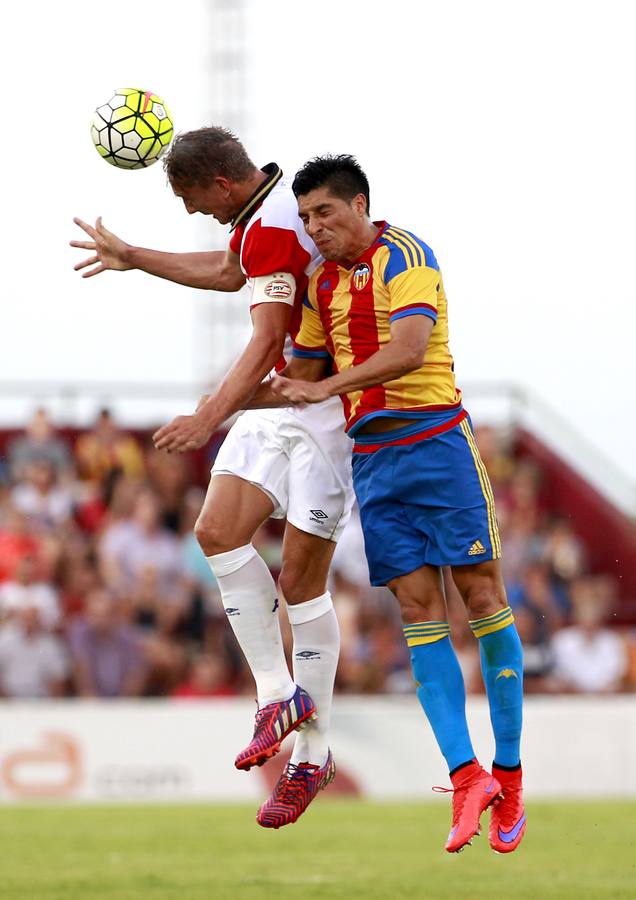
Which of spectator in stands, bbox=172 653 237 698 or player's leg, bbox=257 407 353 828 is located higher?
player's leg, bbox=257 407 353 828

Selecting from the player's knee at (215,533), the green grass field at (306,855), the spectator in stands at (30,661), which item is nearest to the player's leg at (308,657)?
the player's knee at (215,533)

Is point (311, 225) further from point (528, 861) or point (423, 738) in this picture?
point (423, 738)

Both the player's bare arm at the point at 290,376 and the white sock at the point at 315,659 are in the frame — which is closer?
the player's bare arm at the point at 290,376

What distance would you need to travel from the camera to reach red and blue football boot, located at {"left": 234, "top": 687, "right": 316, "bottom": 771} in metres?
7.85

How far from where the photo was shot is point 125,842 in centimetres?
1372

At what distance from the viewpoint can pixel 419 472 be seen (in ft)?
25.6

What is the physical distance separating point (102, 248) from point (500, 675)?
291 cm

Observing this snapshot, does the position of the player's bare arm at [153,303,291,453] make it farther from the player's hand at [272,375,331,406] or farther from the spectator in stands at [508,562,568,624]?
the spectator in stands at [508,562,568,624]

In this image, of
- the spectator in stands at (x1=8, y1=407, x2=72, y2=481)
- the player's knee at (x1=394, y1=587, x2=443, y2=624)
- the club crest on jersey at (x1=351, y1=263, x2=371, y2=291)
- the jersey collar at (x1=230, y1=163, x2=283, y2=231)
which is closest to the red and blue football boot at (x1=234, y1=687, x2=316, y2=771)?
the player's knee at (x1=394, y1=587, x2=443, y2=624)

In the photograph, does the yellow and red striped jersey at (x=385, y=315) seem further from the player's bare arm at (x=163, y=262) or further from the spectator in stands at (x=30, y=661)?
the spectator in stands at (x=30, y=661)

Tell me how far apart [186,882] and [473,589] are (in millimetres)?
4500

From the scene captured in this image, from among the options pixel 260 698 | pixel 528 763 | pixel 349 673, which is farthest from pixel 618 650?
pixel 260 698

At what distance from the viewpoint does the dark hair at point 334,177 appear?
7.65 m

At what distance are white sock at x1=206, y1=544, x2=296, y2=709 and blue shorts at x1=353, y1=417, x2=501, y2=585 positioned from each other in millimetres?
702
